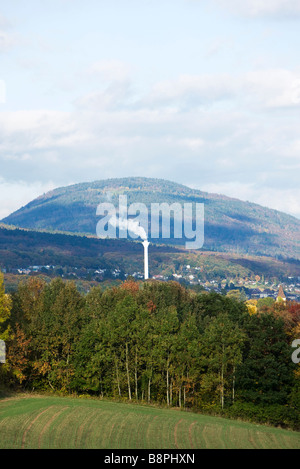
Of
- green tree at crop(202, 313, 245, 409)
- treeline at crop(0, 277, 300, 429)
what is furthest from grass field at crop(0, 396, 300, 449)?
treeline at crop(0, 277, 300, 429)

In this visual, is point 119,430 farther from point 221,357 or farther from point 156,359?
point 156,359

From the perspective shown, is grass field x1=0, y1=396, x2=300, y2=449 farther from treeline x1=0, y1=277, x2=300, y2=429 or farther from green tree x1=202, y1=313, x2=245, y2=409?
treeline x1=0, y1=277, x2=300, y2=429

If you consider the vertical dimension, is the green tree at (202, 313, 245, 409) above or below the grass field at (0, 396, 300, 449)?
above

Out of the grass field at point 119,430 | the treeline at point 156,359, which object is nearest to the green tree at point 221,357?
the treeline at point 156,359

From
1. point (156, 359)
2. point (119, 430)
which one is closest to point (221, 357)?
point (156, 359)

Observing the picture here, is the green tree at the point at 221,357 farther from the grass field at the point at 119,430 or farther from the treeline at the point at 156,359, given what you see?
the grass field at the point at 119,430

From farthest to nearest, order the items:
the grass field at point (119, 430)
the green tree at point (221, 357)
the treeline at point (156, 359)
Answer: the green tree at point (221, 357) → the treeline at point (156, 359) → the grass field at point (119, 430)
